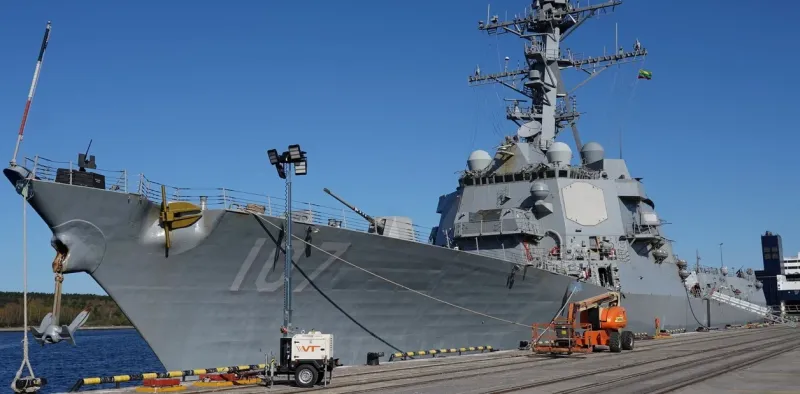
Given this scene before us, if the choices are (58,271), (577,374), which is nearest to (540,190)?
(577,374)

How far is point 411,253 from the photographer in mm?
15195

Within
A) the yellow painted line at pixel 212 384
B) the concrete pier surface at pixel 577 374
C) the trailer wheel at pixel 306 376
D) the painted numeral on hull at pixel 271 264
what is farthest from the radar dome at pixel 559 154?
the yellow painted line at pixel 212 384

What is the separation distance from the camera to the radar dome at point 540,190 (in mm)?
21312

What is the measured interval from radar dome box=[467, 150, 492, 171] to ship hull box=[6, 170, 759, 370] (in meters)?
6.36

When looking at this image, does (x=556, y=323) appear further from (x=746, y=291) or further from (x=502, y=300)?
(x=746, y=291)

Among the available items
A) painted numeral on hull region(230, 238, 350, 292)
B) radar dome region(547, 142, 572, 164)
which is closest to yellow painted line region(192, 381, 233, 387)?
painted numeral on hull region(230, 238, 350, 292)

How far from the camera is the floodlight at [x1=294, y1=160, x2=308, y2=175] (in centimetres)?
1335

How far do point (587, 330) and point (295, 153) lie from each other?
10.3 meters

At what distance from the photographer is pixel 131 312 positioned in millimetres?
11852

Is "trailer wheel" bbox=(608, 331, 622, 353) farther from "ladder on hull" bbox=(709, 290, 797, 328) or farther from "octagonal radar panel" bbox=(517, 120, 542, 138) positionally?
"ladder on hull" bbox=(709, 290, 797, 328)

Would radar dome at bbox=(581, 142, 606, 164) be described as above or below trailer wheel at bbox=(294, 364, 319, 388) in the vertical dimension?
above

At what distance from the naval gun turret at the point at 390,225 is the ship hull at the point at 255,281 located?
1.15m

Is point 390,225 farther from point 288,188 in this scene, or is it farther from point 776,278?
point 776,278

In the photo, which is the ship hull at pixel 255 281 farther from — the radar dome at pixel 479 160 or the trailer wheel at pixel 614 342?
the radar dome at pixel 479 160
